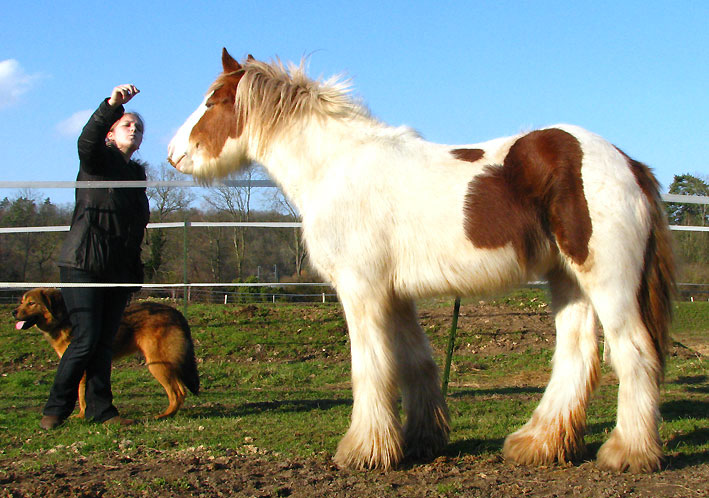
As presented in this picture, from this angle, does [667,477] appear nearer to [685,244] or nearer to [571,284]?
[571,284]

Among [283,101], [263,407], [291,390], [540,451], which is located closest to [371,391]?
[540,451]

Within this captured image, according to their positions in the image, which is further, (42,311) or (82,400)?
(42,311)

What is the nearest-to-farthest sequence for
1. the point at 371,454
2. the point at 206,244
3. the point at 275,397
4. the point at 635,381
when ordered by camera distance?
1. the point at 635,381
2. the point at 371,454
3. the point at 275,397
4. the point at 206,244

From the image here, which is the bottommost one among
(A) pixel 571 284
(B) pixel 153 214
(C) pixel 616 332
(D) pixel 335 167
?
(C) pixel 616 332

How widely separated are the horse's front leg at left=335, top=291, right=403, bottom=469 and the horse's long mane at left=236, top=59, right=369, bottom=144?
1.24m

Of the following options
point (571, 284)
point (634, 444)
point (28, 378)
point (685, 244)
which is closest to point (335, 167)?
point (571, 284)

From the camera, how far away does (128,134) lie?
17.0ft

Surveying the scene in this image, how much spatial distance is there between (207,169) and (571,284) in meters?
2.51

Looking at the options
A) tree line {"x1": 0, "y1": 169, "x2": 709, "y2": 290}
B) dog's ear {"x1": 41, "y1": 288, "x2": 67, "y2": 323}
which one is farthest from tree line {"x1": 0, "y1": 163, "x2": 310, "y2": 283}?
dog's ear {"x1": 41, "y1": 288, "x2": 67, "y2": 323}

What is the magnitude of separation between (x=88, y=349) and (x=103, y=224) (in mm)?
1038

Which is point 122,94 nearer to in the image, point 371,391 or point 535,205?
point 371,391

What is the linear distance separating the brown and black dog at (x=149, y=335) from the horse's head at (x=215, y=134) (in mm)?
2474

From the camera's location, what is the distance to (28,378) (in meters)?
7.50

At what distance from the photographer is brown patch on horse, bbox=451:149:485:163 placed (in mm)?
3471
